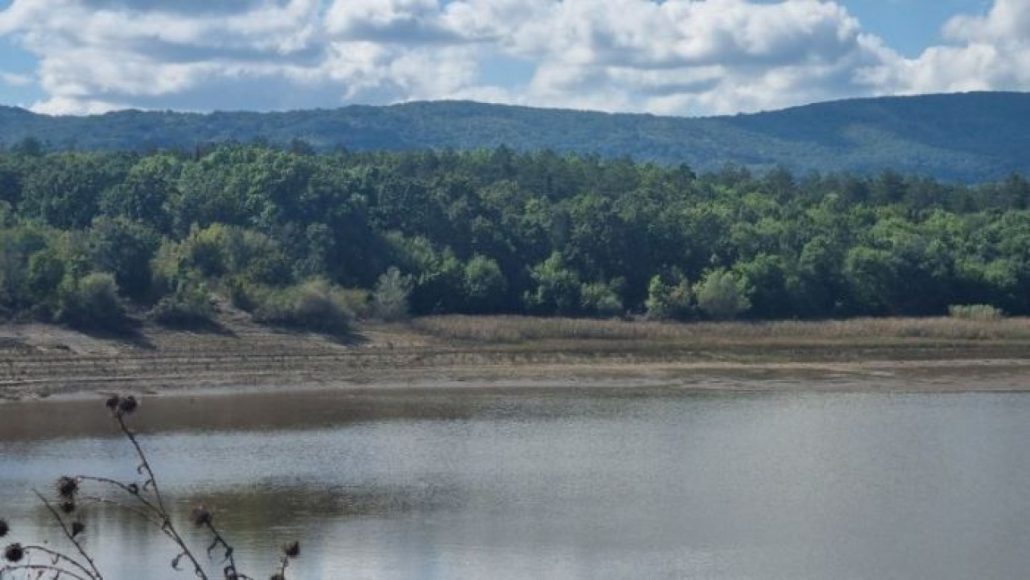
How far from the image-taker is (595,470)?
35719 millimetres

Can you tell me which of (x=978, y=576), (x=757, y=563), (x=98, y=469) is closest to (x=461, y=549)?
(x=757, y=563)

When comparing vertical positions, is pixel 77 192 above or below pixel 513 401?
above

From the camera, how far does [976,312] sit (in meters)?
72.7

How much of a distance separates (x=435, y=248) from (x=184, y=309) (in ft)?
62.7

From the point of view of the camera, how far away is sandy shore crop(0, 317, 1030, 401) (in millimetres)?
51688

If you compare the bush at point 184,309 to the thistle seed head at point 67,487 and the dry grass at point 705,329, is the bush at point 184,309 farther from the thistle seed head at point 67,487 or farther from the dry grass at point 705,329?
the thistle seed head at point 67,487

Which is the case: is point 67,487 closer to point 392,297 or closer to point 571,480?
point 571,480

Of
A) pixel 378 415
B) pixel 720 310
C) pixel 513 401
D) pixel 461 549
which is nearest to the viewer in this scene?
pixel 461 549

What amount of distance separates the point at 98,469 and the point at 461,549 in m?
12.6

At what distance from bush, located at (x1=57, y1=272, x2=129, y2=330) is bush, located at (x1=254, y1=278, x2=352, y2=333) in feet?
19.0

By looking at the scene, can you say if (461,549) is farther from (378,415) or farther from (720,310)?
(720,310)

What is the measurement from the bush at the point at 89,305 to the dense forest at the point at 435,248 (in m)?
1.60

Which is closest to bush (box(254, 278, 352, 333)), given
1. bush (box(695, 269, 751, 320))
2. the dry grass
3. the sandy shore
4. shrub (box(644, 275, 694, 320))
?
the sandy shore

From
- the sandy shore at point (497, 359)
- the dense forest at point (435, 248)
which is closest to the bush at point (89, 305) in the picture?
the sandy shore at point (497, 359)
